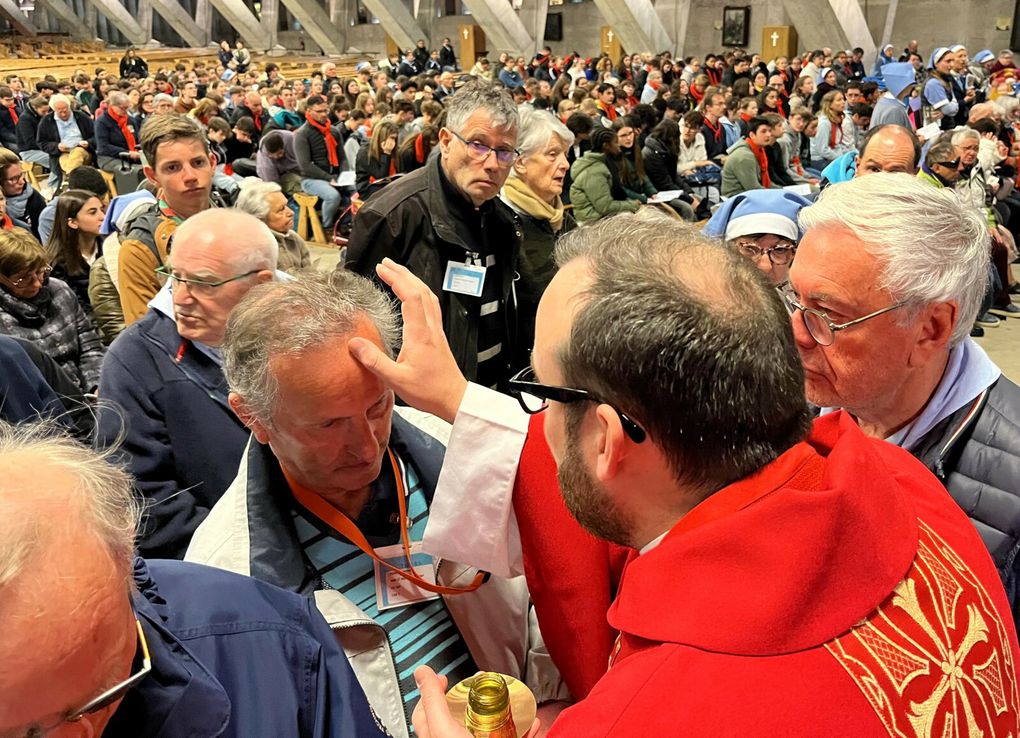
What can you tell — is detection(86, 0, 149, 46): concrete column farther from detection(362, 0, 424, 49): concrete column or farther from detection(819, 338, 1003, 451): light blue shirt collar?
detection(819, 338, 1003, 451): light blue shirt collar

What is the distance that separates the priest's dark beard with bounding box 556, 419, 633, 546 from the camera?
1.14m

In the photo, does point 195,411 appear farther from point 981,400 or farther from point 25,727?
point 981,400

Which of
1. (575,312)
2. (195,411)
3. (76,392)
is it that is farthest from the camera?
(76,392)

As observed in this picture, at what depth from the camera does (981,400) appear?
5.86 feet

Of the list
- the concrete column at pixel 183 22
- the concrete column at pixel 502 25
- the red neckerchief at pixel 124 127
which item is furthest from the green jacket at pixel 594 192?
the concrete column at pixel 183 22

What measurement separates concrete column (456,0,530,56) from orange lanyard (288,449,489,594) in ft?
78.8

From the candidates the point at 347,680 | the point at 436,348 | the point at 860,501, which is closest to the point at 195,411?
the point at 436,348

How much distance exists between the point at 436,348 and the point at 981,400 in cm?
108

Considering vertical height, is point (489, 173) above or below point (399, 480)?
above

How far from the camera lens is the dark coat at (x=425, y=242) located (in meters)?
3.29

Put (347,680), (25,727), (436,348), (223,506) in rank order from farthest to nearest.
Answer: (223,506) < (436,348) < (347,680) < (25,727)

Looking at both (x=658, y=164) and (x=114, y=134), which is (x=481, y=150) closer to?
(x=658, y=164)

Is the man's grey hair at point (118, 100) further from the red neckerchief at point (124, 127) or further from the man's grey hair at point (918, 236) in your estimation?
the man's grey hair at point (918, 236)

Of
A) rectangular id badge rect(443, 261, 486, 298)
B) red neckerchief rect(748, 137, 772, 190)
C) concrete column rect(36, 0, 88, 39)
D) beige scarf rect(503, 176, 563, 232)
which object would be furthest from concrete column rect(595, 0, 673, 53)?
concrete column rect(36, 0, 88, 39)
